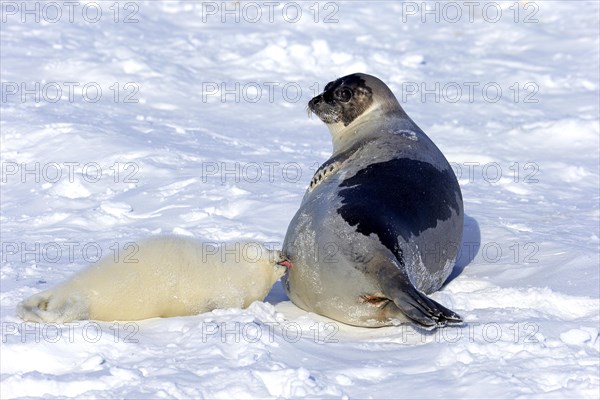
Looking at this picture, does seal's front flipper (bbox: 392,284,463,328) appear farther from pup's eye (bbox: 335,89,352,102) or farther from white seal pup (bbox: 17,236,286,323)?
pup's eye (bbox: 335,89,352,102)

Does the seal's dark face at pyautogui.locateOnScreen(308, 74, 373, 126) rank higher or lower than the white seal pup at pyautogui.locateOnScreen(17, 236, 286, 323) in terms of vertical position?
higher

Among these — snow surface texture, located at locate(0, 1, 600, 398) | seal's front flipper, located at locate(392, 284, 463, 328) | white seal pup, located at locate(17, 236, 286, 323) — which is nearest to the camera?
snow surface texture, located at locate(0, 1, 600, 398)

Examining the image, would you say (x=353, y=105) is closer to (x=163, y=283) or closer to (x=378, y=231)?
(x=378, y=231)

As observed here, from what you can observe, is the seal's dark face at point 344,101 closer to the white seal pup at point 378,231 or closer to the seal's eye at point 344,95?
the seal's eye at point 344,95

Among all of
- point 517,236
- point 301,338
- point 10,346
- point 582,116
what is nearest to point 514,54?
point 582,116

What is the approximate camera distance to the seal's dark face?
475 centimetres

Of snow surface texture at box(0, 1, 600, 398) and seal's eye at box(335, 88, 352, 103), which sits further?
seal's eye at box(335, 88, 352, 103)

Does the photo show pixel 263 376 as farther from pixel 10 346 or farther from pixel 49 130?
pixel 49 130

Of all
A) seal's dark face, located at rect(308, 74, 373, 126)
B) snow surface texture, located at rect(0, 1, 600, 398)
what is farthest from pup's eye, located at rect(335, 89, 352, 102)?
snow surface texture, located at rect(0, 1, 600, 398)

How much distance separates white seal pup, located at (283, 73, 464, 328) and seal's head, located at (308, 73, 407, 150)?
0.13 ft

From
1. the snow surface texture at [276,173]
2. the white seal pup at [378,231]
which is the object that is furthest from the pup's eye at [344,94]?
the snow surface texture at [276,173]

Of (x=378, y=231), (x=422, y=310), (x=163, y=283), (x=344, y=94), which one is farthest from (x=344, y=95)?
(x=422, y=310)

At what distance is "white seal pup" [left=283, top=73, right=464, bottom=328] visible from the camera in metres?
3.55

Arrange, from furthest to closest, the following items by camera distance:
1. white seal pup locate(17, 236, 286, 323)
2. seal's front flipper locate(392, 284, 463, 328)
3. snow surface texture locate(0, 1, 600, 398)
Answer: white seal pup locate(17, 236, 286, 323), seal's front flipper locate(392, 284, 463, 328), snow surface texture locate(0, 1, 600, 398)
